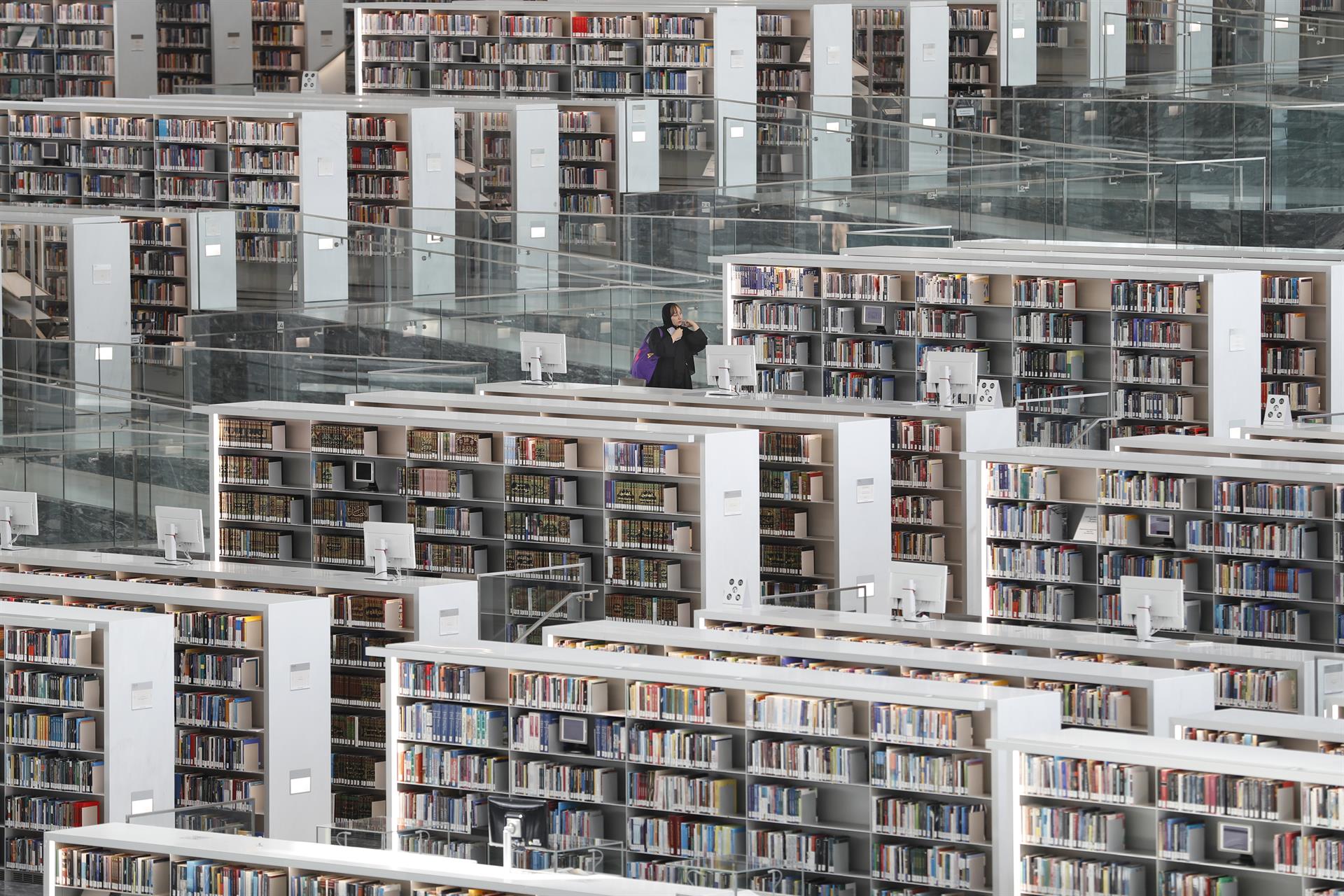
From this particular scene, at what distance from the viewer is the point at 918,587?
12.8m

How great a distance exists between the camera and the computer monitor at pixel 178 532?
14.1 meters

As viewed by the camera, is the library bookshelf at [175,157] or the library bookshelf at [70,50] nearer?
the library bookshelf at [175,157]

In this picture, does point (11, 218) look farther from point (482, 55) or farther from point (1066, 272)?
point (1066, 272)

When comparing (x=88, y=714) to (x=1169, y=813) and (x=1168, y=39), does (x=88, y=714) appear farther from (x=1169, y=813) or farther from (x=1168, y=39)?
(x=1168, y=39)

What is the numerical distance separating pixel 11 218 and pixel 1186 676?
12.6m

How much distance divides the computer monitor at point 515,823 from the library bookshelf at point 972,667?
5.80ft

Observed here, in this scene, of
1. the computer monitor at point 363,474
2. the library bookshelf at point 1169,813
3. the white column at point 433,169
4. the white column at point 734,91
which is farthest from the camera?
the white column at point 734,91

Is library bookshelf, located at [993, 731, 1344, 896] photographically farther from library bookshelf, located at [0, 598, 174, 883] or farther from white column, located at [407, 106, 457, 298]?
white column, located at [407, 106, 457, 298]

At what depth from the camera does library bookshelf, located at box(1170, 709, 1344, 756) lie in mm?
10258

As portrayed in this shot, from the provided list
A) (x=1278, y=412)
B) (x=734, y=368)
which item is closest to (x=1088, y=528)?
(x=1278, y=412)

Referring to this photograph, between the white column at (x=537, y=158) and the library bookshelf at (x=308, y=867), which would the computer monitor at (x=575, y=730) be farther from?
the white column at (x=537, y=158)

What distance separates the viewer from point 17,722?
1268cm

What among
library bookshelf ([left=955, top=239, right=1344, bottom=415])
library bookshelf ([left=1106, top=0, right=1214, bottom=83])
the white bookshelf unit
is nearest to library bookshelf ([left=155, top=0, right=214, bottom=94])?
the white bookshelf unit

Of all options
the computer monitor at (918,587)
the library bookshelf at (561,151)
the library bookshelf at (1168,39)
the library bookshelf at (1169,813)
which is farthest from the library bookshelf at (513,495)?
the library bookshelf at (1168,39)
